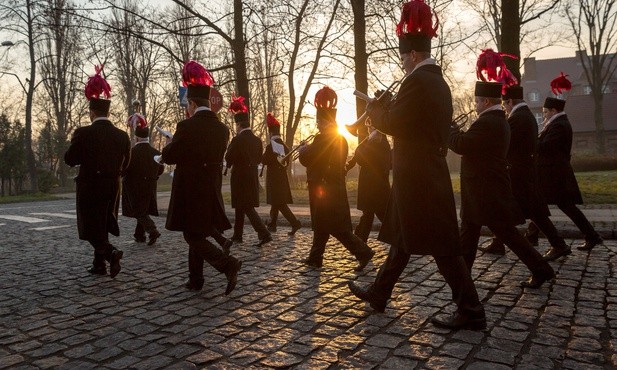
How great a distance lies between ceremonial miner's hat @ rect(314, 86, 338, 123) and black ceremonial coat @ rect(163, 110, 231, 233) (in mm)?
1272

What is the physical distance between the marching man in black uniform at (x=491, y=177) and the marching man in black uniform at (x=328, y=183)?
4.86 ft

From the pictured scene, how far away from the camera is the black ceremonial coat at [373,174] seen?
7.11 meters

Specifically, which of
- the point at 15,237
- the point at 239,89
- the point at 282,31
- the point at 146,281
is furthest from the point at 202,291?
the point at 282,31

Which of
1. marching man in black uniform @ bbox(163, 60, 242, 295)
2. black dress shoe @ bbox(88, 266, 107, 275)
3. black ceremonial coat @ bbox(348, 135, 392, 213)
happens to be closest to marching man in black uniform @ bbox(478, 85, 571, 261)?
Result: black ceremonial coat @ bbox(348, 135, 392, 213)

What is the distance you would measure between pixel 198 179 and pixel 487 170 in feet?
9.53

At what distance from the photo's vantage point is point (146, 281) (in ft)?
19.0

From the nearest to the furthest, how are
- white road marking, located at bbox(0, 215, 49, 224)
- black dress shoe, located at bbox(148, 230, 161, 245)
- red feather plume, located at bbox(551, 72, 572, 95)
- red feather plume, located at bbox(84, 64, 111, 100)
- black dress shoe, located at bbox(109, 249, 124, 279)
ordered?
black dress shoe, located at bbox(109, 249, 124, 279) → red feather plume, located at bbox(84, 64, 111, 100) → red feather plume, located at bbox(551, 72, 572, 95) → black dress shoe, located at bbox(148, 230, 161, 245) → white road marking, located at bbox(0, 215, 49, 224)

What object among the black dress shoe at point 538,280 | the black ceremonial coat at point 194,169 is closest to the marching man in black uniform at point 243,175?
the black ceremonial coat at point 194,169

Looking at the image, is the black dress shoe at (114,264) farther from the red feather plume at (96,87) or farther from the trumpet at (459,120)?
the trumpet at (459,120)

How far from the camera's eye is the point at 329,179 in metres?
6.14

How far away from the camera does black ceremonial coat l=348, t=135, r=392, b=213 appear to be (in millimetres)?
7105

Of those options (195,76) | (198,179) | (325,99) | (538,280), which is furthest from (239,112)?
(538,280)

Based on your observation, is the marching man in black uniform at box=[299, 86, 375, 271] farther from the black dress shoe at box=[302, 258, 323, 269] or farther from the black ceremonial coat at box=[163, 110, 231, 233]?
the black ceremonial coat at box=[163, 110, 231, 233]

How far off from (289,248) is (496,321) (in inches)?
163
